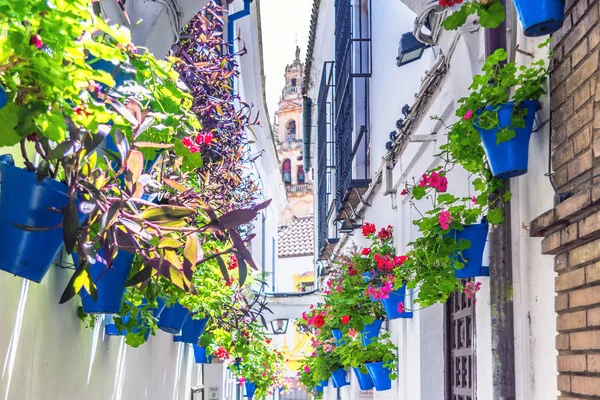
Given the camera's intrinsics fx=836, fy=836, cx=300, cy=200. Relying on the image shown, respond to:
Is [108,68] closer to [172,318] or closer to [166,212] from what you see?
[166,212]

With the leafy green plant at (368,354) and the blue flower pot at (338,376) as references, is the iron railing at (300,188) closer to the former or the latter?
the blue flower pot at (338,376)

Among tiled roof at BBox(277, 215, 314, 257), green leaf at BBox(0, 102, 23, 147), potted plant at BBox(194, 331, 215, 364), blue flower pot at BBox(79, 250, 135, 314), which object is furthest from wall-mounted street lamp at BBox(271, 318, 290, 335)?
green leaf at BBox(0, 102, 23, 147)

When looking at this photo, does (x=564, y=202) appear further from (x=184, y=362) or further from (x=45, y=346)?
(x=184, y=362)

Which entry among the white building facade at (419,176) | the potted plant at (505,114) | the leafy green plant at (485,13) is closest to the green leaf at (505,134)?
the potted plant at (505,114)

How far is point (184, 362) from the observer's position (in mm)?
8797

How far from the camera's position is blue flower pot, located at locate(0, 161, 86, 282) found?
2.09m

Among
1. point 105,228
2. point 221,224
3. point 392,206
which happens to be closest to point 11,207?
point 105,228

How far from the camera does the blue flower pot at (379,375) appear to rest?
7.61 meters

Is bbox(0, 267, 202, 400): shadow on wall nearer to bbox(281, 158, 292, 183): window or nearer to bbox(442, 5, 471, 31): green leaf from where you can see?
bbox(442, 5, 471, 31): green leaf

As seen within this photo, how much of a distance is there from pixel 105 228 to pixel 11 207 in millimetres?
301

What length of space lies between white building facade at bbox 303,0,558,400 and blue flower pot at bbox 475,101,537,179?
0.08m

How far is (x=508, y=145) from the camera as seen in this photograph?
341 centimetres

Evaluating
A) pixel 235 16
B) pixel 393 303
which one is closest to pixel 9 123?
pixel 393 303

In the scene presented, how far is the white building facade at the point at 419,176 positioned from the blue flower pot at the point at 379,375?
164mm
